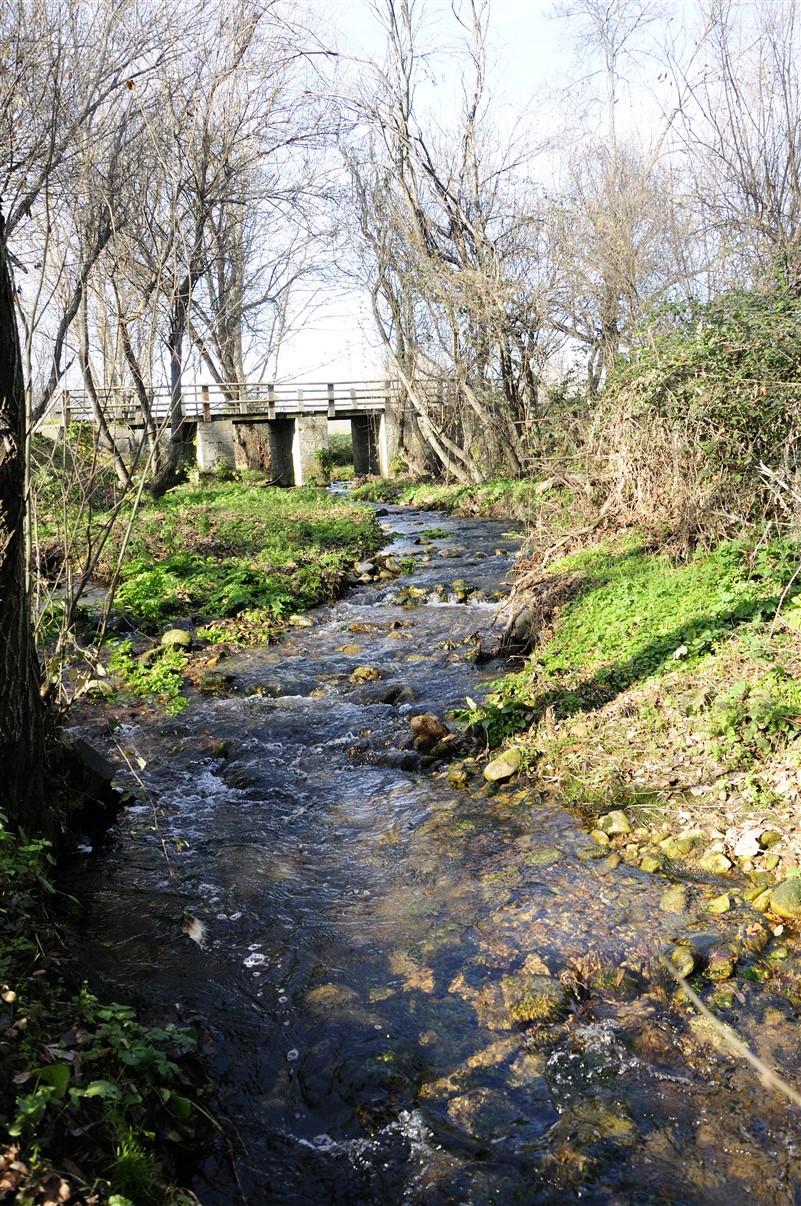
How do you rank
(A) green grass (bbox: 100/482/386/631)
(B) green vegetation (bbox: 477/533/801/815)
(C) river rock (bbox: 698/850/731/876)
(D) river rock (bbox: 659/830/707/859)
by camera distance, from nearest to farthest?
1. (C) river rock (bbox: 698/850/731/876)
2. (D) river rock (bbox: 659/830/707/859)
3. (B) green vegetation (bbox: 477/533/801/815)
4. (A) green grass (bbox: 100/482/386/631)

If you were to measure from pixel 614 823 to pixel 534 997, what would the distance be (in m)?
1.79

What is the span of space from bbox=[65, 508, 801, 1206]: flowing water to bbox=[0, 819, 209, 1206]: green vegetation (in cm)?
28

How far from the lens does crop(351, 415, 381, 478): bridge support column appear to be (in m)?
32.8

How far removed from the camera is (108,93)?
48.2 feet

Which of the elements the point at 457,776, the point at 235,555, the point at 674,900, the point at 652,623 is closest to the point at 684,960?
the point at 674,900

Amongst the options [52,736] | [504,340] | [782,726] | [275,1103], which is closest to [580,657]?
[782,726]

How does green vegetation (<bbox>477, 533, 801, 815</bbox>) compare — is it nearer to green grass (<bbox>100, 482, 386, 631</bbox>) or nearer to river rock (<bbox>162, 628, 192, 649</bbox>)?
river rock (<bbox>162, 628, 192, 649</bbox>)

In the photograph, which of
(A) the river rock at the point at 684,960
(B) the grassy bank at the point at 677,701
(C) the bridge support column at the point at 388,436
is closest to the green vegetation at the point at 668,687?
(B) the grassy bank at the point at 677,701

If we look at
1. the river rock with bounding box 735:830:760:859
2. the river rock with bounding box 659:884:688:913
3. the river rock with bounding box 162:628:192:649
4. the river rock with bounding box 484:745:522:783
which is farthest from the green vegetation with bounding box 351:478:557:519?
the river rock with bounding box 659:884:688:913

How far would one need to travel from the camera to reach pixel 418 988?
4.45m

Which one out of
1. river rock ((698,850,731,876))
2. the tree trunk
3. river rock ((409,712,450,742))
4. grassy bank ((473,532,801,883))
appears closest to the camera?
the tree trunk

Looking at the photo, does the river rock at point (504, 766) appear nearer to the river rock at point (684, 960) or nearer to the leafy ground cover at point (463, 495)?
the river rock at point (684, 960)

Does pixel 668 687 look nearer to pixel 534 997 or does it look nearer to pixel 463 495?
pixel 534 997

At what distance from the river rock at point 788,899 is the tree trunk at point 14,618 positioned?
165 inches
